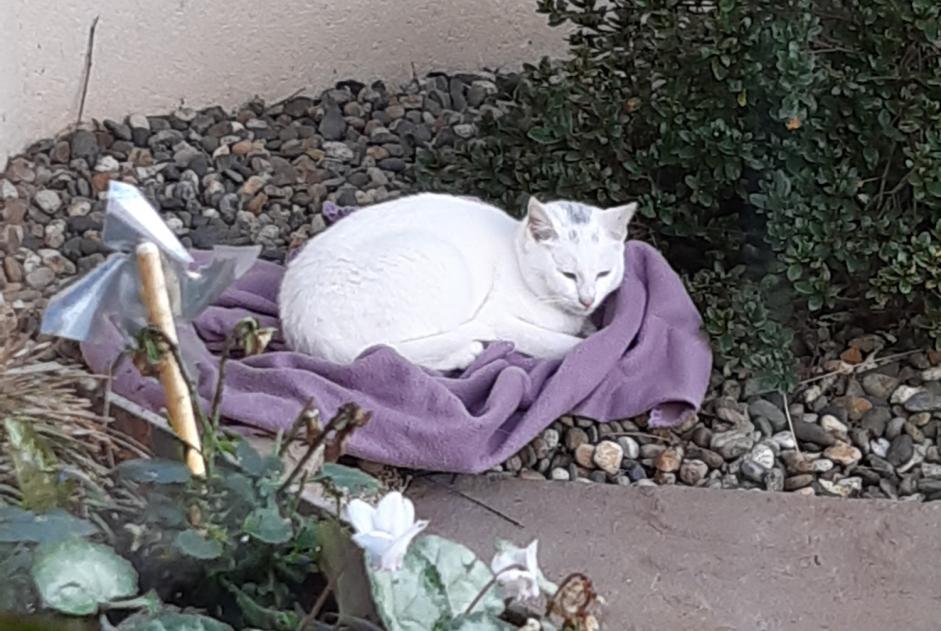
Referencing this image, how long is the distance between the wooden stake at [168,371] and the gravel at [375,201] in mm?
952

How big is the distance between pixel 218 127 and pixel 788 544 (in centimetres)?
203

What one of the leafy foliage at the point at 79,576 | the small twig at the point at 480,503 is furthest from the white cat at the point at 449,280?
the leafy foliage at the point at 79,576

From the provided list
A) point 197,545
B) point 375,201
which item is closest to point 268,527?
point 197,545

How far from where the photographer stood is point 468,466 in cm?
227

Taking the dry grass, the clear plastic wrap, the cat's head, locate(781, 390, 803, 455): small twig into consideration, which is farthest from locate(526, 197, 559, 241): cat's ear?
the clear plastic wrap

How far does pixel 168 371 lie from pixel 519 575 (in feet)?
1.33

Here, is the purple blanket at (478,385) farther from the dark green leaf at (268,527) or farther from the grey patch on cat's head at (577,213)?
the dark green leaf at (268,527)

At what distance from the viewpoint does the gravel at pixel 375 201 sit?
2449 millimetres

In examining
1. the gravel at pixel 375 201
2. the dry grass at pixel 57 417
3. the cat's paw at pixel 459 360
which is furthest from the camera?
the cat's paw at pixel 459 360

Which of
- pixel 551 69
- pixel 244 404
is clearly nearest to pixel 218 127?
pixel 551 69

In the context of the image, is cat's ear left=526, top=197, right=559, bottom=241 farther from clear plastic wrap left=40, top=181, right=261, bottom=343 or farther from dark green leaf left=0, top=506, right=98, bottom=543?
dark green leaf left=0, top=506, right=98, bottom=543

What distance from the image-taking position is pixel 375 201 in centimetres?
334

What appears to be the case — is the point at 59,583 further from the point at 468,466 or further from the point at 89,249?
the point at 89,249

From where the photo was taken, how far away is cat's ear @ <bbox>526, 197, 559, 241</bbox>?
8.61ft
